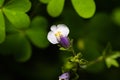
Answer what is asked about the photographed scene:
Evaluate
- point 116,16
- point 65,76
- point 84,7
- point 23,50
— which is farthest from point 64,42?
point 116,16

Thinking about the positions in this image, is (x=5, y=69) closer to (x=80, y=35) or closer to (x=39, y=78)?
(x=39, y=78)

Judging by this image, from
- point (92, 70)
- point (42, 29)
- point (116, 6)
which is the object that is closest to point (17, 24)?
point (42, 29)

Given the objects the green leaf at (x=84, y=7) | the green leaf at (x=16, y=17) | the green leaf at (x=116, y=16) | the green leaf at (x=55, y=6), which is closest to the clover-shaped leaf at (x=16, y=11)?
the green leaf at (x=16, y=17)

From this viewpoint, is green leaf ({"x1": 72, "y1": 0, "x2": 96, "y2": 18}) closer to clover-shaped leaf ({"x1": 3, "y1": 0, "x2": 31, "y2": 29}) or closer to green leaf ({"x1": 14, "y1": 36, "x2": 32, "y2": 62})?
clover-shaped leaf ({"x1": 3, "y1": 0, "x2": 31, "y2": 29})

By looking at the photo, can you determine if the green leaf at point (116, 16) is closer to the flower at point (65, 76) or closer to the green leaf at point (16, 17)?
the green leaf at point (16, 17)

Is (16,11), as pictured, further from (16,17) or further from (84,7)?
(84,7)

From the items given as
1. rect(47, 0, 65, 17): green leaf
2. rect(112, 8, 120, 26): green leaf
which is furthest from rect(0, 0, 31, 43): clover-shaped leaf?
rect(112, 8, 120, 26): green leaf
